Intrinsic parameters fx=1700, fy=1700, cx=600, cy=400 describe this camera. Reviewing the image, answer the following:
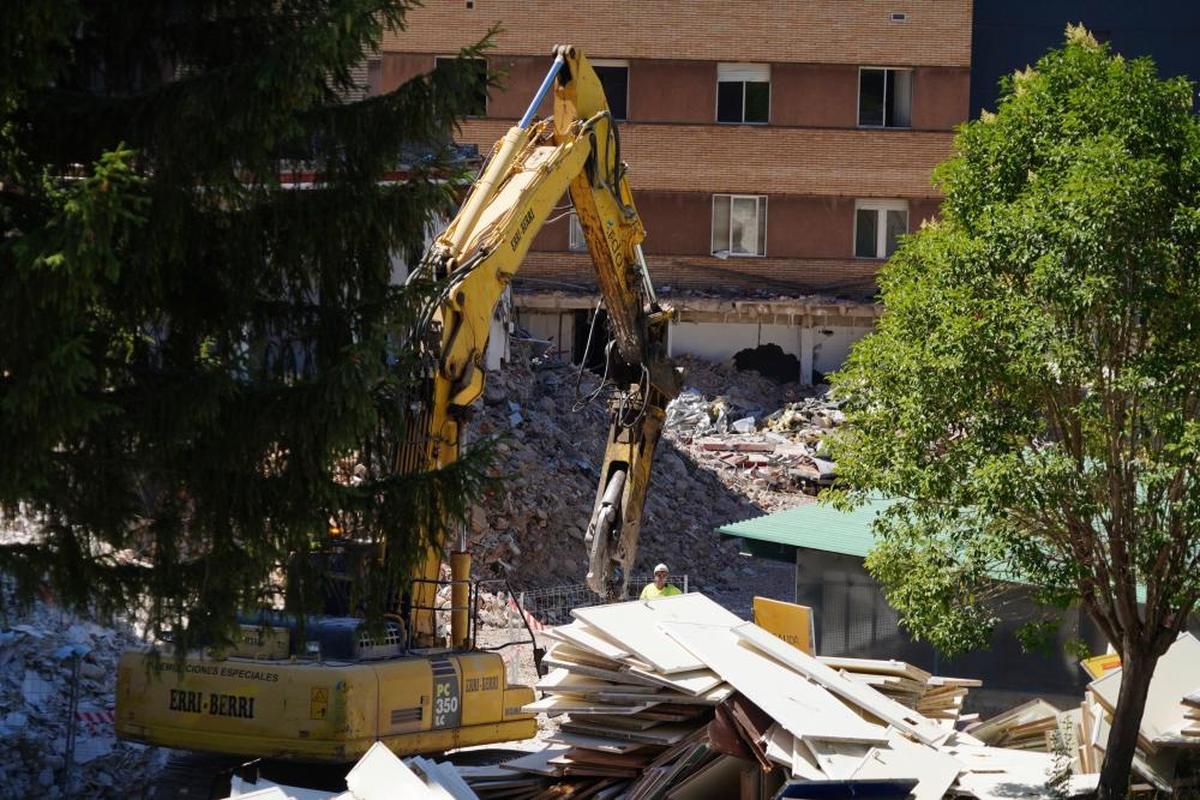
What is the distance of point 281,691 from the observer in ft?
44.2

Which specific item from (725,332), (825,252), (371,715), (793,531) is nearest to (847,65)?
(825,252)

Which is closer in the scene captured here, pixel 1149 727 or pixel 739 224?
pixel 1149 727

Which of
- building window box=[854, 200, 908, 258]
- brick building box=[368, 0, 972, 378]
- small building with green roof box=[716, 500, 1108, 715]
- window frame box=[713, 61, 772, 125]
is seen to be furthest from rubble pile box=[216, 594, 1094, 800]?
window frame box=[713, 61, 772, 125]

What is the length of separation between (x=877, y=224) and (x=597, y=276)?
77.9 ft

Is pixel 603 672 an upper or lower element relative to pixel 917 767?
upper

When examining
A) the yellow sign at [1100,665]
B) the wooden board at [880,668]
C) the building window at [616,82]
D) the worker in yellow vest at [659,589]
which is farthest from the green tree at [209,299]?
the building window at [616,82]

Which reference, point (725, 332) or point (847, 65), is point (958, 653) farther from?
point (847, 65)

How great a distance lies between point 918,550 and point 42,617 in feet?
29.4

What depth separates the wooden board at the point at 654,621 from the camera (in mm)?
14281

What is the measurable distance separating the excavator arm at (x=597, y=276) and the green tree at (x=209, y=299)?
3018 mm

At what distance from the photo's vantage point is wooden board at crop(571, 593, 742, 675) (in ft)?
46.9

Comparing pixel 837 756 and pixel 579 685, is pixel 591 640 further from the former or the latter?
pixel 837 756

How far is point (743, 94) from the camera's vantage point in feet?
132

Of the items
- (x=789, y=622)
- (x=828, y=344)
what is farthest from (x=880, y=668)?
(x=828, y=344)
